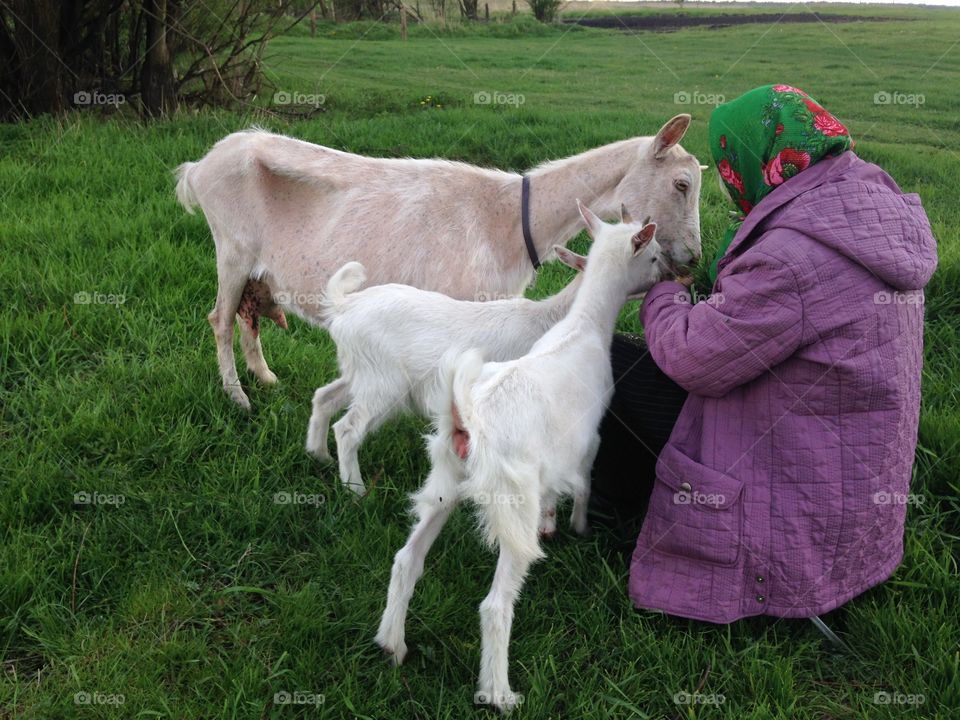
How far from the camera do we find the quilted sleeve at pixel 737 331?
2.49 m

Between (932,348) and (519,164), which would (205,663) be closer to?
(932,348)

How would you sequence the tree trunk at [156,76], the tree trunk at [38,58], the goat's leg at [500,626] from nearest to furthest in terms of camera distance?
the goat's leg at [500,626] < the tree trunk at [38,58] < the tree trunk at [156,76]

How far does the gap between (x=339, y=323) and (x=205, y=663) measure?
1.37m

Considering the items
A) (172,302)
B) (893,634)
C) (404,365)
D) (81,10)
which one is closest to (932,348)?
(893,634)

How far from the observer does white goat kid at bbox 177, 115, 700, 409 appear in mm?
3902

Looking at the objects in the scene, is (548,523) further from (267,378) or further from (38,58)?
(38,58)

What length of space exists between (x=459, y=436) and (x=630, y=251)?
1102 millimetres

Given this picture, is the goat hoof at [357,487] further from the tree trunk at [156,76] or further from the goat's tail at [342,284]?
the tree trunk at [156,76]

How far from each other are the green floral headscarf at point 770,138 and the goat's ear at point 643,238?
0.91 ft

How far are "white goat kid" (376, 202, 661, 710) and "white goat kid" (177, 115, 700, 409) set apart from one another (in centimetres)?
85

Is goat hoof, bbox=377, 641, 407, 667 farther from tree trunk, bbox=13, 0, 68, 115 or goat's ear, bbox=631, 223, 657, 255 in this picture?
tree trunk, bbox=13, 0, 68, 115

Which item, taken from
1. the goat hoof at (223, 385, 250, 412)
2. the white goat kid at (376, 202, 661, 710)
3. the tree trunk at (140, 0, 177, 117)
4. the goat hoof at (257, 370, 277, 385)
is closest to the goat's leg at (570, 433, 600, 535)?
the white goat kid at (376, 202, 661, 710)

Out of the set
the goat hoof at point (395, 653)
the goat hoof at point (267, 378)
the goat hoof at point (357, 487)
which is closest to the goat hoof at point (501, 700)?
the goat hoof at point (395, 653)

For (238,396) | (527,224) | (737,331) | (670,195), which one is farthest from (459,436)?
(238,396)
